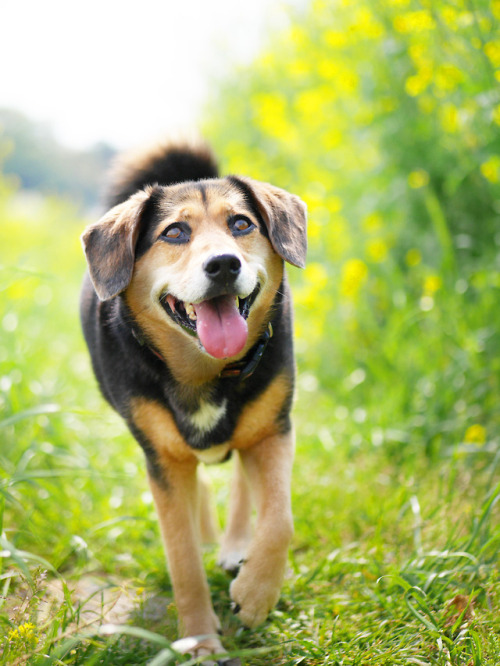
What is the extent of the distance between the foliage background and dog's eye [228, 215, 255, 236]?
1086 mm

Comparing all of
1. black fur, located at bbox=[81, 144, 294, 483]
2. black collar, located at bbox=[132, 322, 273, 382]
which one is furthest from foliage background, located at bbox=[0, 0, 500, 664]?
black collar, located at bbox=[132, 322, 273, 382]

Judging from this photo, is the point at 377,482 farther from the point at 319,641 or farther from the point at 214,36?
the point at 214,36

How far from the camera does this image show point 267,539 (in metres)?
2.33

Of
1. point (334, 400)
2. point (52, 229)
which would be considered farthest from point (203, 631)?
point (52, 229)

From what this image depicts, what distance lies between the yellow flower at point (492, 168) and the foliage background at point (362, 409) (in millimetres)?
17

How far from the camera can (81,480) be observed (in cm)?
370

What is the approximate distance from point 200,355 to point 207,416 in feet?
0.80

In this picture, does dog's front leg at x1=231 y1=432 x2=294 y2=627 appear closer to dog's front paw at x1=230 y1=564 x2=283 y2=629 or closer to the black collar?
dog's front paw at x1=230 y1=564 x2=283 y2=629

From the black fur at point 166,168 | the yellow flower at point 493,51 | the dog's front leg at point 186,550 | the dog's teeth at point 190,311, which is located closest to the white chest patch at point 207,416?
the dog's front leg at point 186,550

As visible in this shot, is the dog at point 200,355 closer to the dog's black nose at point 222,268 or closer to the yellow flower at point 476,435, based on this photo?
the dog's black nose at point 222,268

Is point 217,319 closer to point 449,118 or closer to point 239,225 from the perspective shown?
point 239,225

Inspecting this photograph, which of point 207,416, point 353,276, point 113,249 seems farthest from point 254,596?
point 353,276

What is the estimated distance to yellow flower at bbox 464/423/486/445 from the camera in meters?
3.43

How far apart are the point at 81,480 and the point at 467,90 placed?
10.4ft
